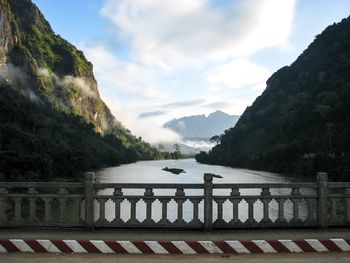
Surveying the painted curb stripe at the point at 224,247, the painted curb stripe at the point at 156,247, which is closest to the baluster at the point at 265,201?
the painted curb stripe at the point at 224,247

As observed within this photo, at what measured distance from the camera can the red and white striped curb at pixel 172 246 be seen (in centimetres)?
1042

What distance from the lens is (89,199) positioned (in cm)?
1232

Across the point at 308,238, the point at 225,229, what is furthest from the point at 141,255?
the point at 308,238

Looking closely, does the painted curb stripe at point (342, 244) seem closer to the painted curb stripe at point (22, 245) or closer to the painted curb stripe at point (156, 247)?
the painted curb stripe at point (156, 247)

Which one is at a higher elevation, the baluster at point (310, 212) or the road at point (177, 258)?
the baluster at point (310, 212)

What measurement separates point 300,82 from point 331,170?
9025 cm

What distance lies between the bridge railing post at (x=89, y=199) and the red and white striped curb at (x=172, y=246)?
1828 millimetres

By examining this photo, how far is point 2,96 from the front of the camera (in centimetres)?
10106

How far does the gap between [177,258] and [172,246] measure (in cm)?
37

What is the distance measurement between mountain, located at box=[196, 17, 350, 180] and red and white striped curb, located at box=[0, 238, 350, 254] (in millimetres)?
59804

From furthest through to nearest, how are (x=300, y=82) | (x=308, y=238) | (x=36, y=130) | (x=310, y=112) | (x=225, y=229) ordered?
(x=300, y=82)
(x=310, y=112)
(x=36, y=130)
(x=225, y=229)
(x=308, y=238)

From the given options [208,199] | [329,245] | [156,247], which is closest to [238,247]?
[156,247]

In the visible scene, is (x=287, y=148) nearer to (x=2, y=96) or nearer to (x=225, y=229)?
(x=2, y=96)

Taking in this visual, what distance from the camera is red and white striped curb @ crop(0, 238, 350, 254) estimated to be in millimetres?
10422
